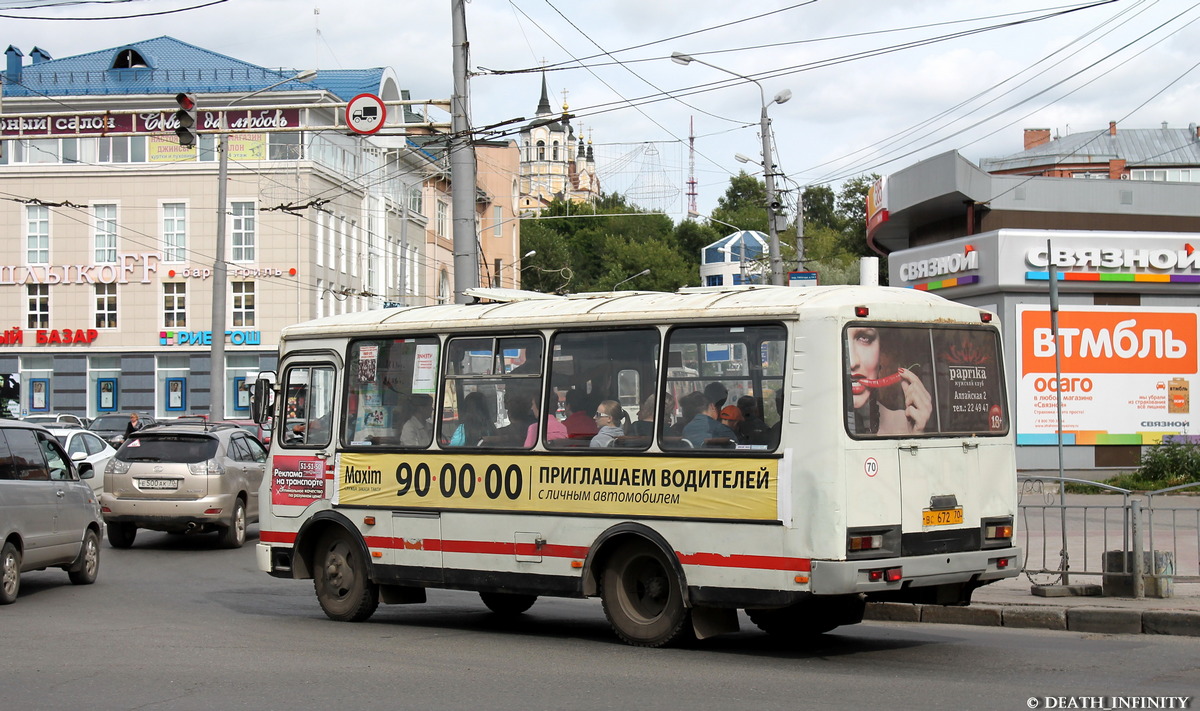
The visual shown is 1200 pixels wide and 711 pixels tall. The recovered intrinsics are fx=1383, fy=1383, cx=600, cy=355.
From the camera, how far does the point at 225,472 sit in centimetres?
1914

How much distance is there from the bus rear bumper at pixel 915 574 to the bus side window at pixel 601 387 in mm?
1879

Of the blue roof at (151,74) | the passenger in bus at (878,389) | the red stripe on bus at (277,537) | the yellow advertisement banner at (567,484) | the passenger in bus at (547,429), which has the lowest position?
the red stripe on bus at (277,537)

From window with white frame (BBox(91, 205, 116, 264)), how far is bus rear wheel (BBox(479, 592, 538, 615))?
48.5 m

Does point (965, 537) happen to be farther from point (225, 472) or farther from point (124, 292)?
point (124, 292)

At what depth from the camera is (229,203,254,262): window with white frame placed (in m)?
56.7

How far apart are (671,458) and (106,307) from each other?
51819 millimetres

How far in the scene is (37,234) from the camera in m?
57.6

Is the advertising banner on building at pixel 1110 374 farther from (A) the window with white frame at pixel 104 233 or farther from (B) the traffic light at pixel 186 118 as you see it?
(A) the window with white frame at pixel 104 233

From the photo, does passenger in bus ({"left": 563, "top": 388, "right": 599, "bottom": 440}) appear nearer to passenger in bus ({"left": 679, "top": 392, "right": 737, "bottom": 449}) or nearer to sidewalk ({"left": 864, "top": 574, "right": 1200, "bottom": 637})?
passenger in bus ({"left": 679, "top": 392, "right": 737, "bottom": 449})

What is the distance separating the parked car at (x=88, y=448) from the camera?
23.8 m

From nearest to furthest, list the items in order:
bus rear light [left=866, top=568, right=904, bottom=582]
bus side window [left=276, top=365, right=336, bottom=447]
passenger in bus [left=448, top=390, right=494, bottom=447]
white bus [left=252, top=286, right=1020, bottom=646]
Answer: bus rear light [left=866, top=568, right=904, bottom=582] < white bus [left=252, top=286, right=1020, bottom=646] < passenger in bus [left=448, top=390, right=494, bottom=447] < bus side window [left=276, top=365, right=336, bottom=447]

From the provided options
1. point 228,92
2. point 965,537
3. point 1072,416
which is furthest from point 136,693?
point 228,92

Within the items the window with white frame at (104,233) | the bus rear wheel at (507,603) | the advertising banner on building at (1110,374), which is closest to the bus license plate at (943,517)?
the bus rear wheel at (507,603)

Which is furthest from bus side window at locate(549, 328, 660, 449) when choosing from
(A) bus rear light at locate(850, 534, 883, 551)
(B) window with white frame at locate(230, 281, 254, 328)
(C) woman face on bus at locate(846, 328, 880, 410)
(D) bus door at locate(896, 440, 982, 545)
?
(B) window with white frame at locate(230, 281, 254, 328)
